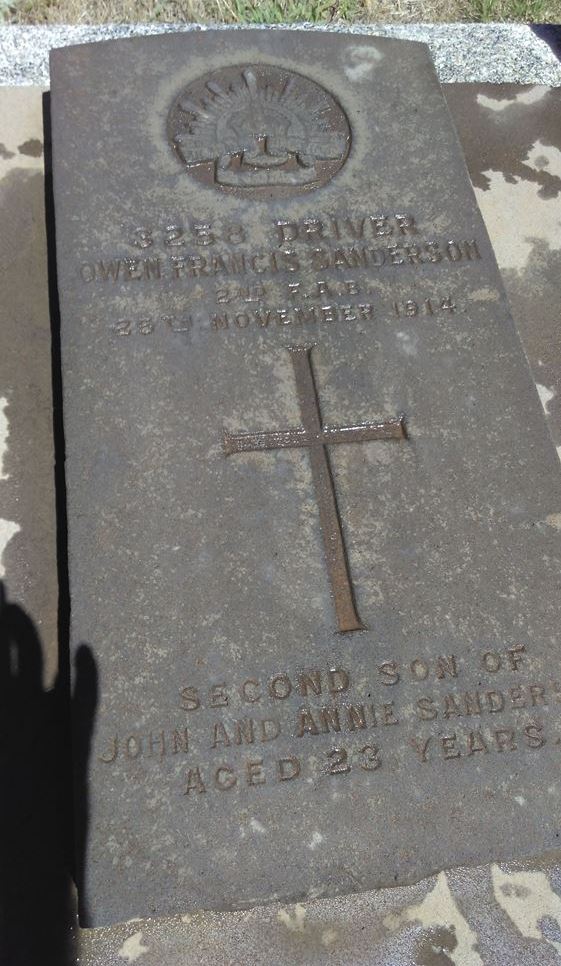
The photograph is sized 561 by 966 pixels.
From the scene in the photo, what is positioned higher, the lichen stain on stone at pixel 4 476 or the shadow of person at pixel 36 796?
the lichen stain on stone at pixel 4 476

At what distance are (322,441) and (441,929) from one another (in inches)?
49.5

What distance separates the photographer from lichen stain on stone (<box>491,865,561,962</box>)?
2.09 meters

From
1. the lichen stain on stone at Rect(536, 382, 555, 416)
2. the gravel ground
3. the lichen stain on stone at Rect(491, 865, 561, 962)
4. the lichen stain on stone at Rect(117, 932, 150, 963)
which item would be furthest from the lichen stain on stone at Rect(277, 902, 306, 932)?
the gravel ground

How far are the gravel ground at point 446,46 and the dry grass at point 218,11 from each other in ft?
0.89

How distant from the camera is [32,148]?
3.23 metres

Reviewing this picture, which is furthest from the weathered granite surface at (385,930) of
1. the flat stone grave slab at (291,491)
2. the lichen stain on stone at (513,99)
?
the lichen stain on stone at (513,99)

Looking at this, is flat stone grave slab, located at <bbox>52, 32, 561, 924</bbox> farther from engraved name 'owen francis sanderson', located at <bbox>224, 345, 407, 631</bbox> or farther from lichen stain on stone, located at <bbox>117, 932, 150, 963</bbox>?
lichen stain on stone, located at <bbox>117, 932, 150, 963</bbox>

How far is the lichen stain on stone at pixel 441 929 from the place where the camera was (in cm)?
205

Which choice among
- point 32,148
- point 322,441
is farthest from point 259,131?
point 322,441

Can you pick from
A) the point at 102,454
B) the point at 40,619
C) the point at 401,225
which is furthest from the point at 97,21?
the point at 40,619

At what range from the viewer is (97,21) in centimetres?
399

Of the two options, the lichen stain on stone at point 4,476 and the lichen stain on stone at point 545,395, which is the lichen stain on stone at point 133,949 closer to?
the lichen stain on stone at point 4,476

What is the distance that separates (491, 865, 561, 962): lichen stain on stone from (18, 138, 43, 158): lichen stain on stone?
2.85 m

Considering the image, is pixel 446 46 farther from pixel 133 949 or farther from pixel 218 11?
pixel 133 949
